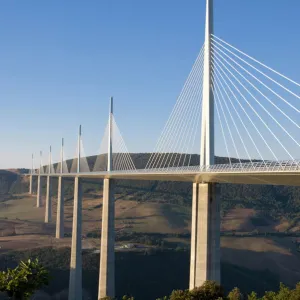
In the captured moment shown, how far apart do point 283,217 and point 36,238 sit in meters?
66.7

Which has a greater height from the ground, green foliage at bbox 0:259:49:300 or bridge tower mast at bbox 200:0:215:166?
bridge tower mast at bbox 200:0:215:166

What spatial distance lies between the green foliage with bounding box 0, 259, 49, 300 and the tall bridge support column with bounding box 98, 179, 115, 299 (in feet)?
72.8

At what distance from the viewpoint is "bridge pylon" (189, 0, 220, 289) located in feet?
83.7

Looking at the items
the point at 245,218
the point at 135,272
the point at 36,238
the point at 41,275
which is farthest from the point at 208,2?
the point at 245,218

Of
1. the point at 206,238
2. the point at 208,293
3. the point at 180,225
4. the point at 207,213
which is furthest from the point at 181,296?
the point at 180,225

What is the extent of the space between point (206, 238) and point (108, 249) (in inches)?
787

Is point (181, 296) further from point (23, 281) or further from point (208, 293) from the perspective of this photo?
point (23, 281)

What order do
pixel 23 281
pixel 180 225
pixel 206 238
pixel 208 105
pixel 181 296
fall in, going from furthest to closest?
pixel 180 225, pixel 206 238, pixel 208 105, pixel 181 296, pixel 23 281

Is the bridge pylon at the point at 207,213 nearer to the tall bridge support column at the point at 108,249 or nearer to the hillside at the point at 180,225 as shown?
the tall bridge support column at the point at 108,249

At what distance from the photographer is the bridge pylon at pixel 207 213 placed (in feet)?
83.7

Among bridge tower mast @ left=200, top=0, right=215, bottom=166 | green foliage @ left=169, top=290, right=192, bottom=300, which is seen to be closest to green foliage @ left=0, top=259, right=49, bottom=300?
green foliage @ left=169, top=290, right=192, bottom=300

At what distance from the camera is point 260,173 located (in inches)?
798

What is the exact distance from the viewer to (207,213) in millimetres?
26734

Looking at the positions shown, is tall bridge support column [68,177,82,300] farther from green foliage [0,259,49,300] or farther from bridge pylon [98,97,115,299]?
green foliage [0,259,49,300]
